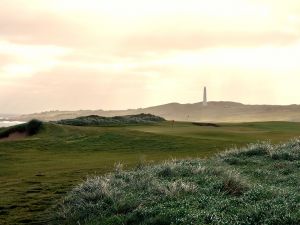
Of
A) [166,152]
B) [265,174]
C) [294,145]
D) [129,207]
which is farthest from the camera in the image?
[166,152]

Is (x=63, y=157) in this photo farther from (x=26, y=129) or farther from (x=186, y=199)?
(x=186, y=199)

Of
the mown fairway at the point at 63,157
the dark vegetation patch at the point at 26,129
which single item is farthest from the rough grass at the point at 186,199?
the dark vegetation patch at the point at 26,129

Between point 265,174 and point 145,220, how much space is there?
10.1m

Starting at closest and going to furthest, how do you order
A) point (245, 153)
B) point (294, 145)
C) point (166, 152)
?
1. point (245, 153)
2. point (294, 145)
3. point (166, 152)

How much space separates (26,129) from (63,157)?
1819 cm

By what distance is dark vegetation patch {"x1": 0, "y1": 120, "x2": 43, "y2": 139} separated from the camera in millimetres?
53719

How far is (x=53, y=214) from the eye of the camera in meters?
17.0

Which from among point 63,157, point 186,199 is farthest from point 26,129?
point 186,199

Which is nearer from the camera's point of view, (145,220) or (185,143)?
(145,220)

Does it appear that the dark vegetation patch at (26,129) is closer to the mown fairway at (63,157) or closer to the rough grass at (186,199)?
the mown fairway at (63,157)

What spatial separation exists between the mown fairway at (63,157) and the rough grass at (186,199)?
183 cm

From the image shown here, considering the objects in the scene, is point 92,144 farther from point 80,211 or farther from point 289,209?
point 289,209

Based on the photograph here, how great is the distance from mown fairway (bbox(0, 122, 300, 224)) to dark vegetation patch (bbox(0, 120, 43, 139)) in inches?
47.9

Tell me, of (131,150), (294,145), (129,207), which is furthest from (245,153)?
(129,207)
